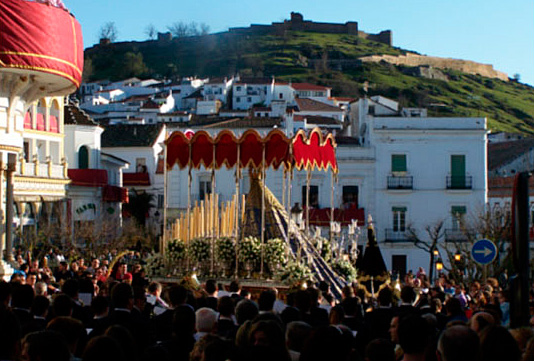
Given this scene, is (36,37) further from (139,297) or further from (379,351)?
(379,351)

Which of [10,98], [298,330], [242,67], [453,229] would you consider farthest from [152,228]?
[242,67]

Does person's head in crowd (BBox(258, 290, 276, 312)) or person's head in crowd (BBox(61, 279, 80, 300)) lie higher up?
person's head in crowd (BBox(61, 279, 80, 300))

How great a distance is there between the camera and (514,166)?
59656 mm

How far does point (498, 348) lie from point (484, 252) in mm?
10056

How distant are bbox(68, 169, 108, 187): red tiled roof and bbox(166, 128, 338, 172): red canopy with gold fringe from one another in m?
23.3

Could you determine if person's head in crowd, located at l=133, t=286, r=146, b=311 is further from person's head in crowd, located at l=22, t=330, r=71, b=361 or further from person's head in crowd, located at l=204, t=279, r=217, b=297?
person's head in crowd, located at l=22, t=330, r=71, b=361

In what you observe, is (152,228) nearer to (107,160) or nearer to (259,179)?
(107,160)

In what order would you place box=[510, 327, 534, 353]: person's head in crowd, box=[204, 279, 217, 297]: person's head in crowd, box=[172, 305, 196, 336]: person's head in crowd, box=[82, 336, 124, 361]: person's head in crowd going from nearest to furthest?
box=[82, 336, 124, 361]: person's head in crowd, box=[510, 327, 534, 353]: person's head in crowd, box=[172, 305, 196, 336]: person's head in crowd, box=[204, 279, 217, 297]: person's head in crowd

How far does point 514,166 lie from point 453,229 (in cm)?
1850

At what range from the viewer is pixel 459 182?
142 feet

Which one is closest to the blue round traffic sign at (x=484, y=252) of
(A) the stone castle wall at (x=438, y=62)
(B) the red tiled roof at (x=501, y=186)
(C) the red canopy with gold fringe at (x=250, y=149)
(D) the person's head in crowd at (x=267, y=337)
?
(C) the red canopy with gold fringe at (x=250, y=149)

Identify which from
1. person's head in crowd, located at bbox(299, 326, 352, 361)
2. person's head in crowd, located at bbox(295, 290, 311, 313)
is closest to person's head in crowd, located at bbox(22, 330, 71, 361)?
person's head in crowd, located at bbox(299, 326, 352, 361)

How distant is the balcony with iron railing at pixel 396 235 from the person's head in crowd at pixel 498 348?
3672 centimetres

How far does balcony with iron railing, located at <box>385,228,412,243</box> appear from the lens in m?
42.7
